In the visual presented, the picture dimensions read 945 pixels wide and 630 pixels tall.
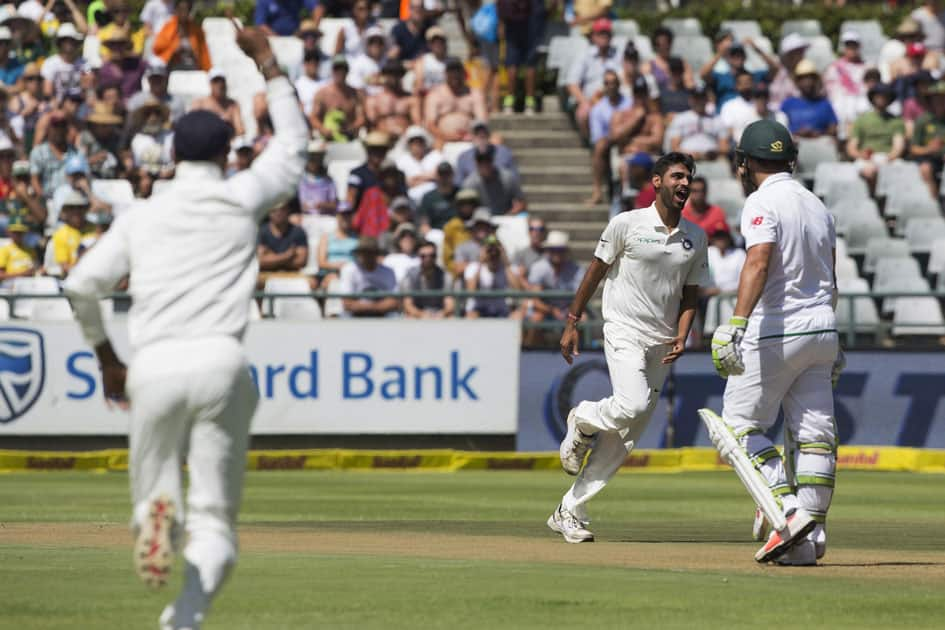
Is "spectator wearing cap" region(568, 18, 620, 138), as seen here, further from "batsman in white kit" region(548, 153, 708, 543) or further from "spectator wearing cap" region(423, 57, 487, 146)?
"batsman in white kit" region(548, 153, 708, 543)

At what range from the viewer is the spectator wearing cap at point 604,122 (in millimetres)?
22812

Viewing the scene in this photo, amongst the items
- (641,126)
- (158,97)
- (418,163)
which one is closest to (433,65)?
(418,163)

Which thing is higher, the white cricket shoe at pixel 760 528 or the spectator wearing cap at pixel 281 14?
the spectator wearing cap at pixel 281 14

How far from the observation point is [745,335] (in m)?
9.59

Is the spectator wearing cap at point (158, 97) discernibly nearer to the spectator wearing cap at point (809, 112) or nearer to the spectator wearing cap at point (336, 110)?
the spectator wearing cap at point (336, 110)

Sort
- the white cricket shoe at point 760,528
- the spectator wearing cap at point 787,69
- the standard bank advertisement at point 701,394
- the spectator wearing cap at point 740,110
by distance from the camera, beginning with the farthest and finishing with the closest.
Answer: the spectator wearing cap at point 787,69 < the spectator wearing cap at point 740,110 < the standard bank advertisement at point 701,394 < the white cricket shoe at point 760,528

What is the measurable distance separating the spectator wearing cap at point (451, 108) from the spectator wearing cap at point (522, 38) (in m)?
1.27

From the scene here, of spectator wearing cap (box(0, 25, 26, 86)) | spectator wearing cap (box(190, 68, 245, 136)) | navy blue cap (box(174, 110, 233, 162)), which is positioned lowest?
spectator wearing cap (box(190, 68, 245, 136))

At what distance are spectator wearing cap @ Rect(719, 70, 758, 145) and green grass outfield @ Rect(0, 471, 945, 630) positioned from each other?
8.48m

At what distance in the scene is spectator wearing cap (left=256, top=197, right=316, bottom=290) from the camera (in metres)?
20.1

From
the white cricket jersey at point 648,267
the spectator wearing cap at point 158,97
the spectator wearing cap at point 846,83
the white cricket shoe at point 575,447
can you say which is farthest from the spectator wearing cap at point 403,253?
the white cricket jersey at point 648,267

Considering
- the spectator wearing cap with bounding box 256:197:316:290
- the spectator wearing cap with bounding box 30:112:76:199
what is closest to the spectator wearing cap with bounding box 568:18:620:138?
the spectator wearing cap with bounding box 256:197:316:290

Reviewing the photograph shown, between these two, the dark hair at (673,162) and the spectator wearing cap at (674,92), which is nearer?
the dark hair at (673,162)

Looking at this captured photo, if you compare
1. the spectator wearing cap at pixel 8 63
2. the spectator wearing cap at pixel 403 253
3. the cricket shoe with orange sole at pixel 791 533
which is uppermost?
the spectator wearing cap at pixel 8 63
